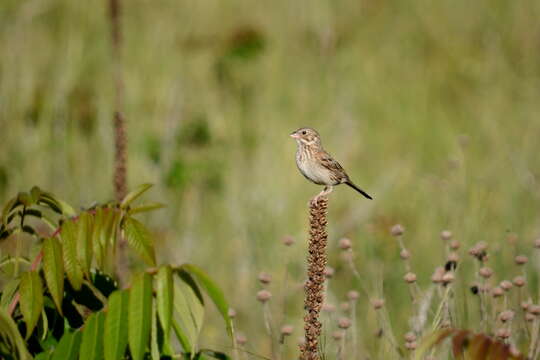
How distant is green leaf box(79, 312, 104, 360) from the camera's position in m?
2.53

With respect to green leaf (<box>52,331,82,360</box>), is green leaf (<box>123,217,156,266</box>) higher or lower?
higher

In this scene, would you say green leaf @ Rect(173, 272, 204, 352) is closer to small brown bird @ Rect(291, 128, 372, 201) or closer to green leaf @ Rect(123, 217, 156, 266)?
green leaf @ Rect(123, 217, 156, 266)

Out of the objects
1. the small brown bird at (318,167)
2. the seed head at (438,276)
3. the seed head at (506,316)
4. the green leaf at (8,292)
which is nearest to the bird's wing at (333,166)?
the small brown bird at (318,167)

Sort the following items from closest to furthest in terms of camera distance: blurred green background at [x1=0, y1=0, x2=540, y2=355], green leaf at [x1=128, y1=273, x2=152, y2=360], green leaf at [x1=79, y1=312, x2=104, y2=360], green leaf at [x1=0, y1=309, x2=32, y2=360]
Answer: green leaf at [x1=0, y1=309, x2=32, y2=360]
green leaf at [x1=128, y1=273, x2=152, y2=360]
green leaf at [x1=79, y1=312, x2=104, y2=360]
blurred green background at [x1=0, y1=0, x2=540, y2=355]

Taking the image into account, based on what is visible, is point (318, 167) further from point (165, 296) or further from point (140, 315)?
point (140, 315)

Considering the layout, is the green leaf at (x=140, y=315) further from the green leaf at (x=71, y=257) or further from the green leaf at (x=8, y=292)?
the green leaf at (x=8, y=292)

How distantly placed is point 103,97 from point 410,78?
3.83m

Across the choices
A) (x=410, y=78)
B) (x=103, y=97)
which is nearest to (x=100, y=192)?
(x=103, y=97)

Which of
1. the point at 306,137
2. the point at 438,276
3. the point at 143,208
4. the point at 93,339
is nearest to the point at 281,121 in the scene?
the point at 306,137

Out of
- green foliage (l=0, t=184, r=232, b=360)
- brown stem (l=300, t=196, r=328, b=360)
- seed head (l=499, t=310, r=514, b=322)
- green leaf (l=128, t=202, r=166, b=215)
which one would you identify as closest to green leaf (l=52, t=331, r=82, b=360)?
green foliage (l=0, t=184, r=232, b=360)

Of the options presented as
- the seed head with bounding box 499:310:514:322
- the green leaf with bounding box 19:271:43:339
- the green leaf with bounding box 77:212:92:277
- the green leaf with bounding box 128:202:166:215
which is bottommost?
the green leaf with bounding box 19:271:43:339

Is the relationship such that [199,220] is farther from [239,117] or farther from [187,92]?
[187,92]

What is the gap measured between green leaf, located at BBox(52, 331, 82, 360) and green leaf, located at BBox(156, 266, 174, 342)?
1.05ft

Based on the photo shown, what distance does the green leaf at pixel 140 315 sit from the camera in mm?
2428
